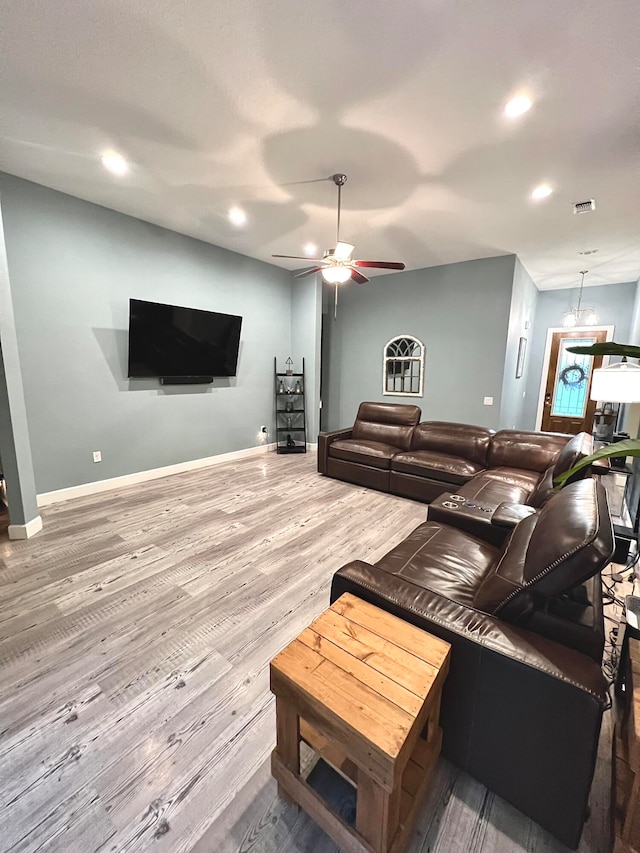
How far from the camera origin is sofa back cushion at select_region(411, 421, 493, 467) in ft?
12.4

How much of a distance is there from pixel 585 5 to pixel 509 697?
2778mm

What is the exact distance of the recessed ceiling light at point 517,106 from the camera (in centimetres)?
202

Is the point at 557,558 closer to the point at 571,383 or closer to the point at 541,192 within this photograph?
the point at 541,192

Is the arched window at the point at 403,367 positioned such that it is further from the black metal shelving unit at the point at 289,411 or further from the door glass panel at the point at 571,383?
the door glass panel at the point at 571,383

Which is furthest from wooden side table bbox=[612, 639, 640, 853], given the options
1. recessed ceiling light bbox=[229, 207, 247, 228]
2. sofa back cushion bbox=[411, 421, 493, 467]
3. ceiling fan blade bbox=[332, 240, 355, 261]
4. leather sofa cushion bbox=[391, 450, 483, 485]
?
recessed ceiling light bbox=[229, 207, 247, 228]

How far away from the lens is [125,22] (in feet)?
5.39

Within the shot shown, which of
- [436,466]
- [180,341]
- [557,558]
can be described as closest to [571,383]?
[436,466]

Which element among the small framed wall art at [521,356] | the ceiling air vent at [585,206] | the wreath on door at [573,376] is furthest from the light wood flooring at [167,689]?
the wreath on door at [573,376]

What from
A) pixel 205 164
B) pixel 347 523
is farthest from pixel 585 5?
pixel 347 523

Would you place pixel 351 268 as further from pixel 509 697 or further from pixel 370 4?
pixel 509 697

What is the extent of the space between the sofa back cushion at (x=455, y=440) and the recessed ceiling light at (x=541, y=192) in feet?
7.48

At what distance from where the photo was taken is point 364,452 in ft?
13.6

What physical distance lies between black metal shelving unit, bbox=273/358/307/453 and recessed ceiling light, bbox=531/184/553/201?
377 cm

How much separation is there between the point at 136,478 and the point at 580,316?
26.6ft
